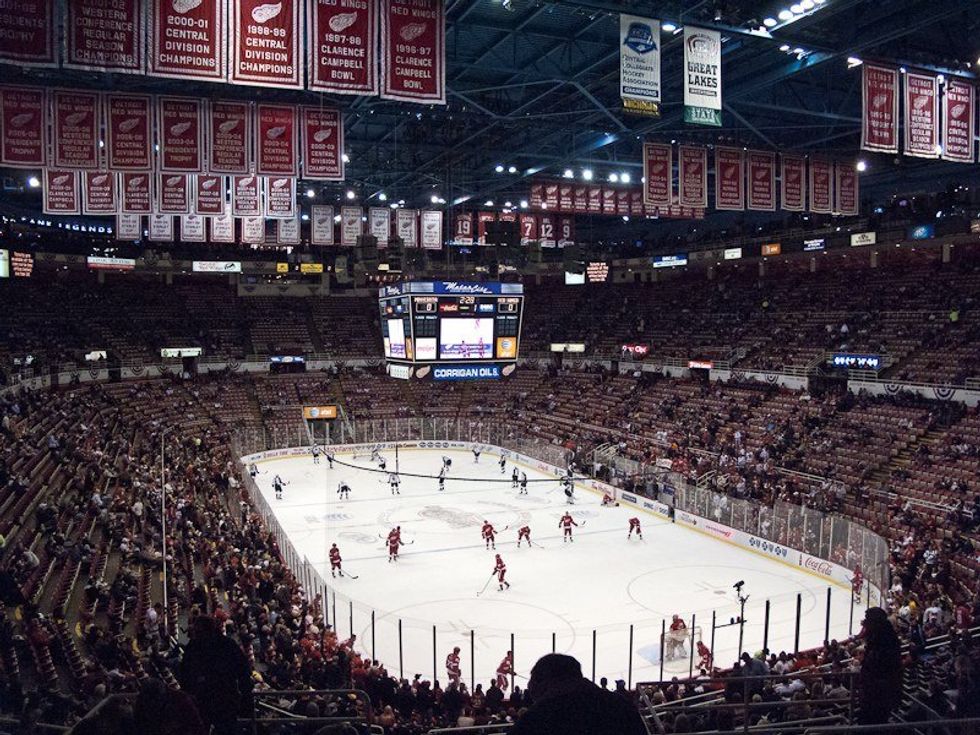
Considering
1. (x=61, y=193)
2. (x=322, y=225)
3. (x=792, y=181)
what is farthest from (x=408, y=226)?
(x=792, y=181)

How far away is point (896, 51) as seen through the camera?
18.2 meters

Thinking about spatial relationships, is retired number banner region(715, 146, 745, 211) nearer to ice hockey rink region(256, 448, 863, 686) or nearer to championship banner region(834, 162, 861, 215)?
championship banner region(834, 162, 861, 215)

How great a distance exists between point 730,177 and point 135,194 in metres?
16.6

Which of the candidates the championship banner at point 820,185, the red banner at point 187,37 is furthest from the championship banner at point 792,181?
the red banner at point 187,37

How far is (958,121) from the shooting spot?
59.4 feet

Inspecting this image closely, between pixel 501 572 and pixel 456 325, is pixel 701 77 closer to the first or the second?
pixel 456 325

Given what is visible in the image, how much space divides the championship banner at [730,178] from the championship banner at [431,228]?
42.4 feet

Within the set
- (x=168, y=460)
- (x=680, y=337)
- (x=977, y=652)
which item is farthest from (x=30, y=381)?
(x=977, y=652)

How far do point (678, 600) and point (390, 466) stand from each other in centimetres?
2292

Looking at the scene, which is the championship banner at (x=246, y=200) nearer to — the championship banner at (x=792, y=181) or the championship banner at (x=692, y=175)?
the championship banner at (x=692, y=175)

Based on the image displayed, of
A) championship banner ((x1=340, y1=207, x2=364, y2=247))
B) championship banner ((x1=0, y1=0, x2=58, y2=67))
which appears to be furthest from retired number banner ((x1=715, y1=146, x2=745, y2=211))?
championship banner ((x1=0, y1=0, x2=58, y2=67))

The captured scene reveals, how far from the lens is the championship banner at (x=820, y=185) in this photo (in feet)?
79.8

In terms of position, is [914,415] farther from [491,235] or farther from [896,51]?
[491,235]

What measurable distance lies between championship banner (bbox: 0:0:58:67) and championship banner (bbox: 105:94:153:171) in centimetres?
380
